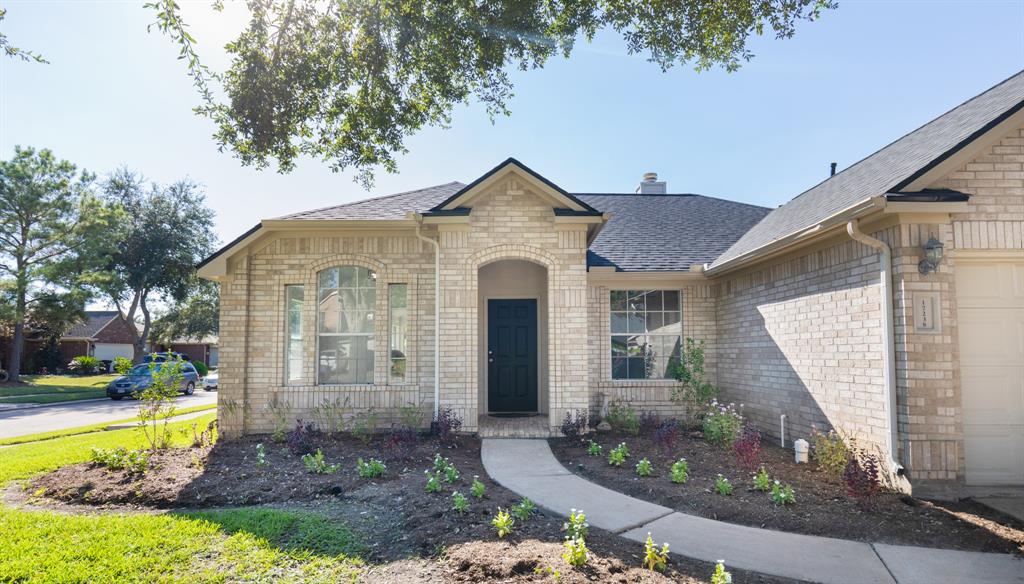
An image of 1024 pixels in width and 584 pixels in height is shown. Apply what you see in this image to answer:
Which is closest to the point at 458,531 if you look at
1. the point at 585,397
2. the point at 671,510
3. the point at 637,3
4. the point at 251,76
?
the point at 671,510

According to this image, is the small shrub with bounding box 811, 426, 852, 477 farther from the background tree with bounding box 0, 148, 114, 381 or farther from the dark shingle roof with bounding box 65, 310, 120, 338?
the dark shingle roof with bounding box 65, 310, 120, 338

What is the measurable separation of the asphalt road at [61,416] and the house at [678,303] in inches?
320

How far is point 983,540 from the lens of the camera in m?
4.38

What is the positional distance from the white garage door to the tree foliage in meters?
41.3

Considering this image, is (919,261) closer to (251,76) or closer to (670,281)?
(670,281)

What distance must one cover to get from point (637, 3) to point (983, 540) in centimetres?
706

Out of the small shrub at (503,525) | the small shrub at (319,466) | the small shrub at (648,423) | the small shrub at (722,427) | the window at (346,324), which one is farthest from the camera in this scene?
the window at (346,324)

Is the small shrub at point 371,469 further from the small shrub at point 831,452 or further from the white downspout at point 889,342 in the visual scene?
the white downspout at point 889,342

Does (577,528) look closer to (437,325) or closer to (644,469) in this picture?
(644,469)

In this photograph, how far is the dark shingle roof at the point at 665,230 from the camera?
10.2m

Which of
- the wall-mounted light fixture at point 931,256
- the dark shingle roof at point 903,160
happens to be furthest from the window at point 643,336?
the wall-mounted light fixture at point 931,256

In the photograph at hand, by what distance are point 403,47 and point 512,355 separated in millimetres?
5991

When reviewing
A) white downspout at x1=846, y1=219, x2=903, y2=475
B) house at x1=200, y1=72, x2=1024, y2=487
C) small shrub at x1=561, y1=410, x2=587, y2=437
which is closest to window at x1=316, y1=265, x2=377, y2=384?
house at x1=200, y1=72, x2=1024, y2=487

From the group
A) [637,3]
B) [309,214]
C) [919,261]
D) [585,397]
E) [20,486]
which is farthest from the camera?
[309,214]
